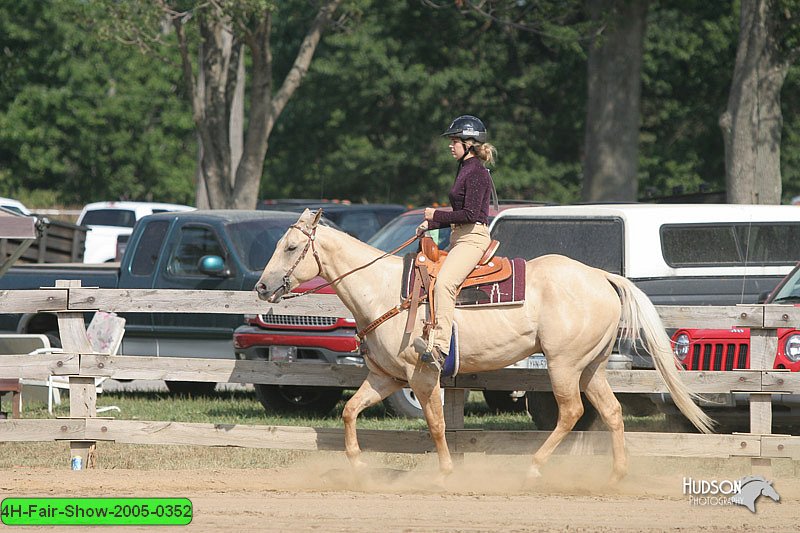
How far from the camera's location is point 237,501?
8.36 metres

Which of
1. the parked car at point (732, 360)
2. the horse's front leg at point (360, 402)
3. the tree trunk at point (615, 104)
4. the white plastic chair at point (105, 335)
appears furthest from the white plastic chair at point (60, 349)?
the tree trunk at point (615, 104)

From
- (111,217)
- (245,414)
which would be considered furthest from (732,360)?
(111,217)

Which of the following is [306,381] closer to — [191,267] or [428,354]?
[428,354]

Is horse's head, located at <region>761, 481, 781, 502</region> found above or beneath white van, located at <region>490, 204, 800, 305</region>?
beneath

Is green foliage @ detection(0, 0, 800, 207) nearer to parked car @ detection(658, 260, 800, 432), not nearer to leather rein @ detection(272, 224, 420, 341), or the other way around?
parked car @ detection(658, 260, 800, 432)

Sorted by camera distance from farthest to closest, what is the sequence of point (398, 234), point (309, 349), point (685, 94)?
point (685, 94) < point (398, 234) < point (309, 349)

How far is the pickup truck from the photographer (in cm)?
1397

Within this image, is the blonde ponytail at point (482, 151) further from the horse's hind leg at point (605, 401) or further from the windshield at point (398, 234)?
the windshield at point (398, 234)

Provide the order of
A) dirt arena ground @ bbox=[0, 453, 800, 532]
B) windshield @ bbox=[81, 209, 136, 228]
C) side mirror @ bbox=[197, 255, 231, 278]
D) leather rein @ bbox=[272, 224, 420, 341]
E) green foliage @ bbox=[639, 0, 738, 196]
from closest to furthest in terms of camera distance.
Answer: dirt arena ground @ bbox=[0, 453, 800, 532]
leather rein @ bbox=[272, 224, 420, 341]
side mirror @ bbox=[197, 255, 231, 278]
windshield @ bbox=[81, 209, 136, 228]
green foliage @ bbox=[639, 0, 738, 196]

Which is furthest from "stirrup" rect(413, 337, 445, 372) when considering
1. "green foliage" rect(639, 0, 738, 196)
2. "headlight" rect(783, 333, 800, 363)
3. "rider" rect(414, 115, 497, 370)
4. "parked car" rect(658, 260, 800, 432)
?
"green foliage" rect(639, 0, 738, 196)

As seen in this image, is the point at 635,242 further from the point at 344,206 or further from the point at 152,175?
the point at 152,175

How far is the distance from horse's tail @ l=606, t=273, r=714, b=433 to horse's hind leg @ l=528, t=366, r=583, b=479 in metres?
0.57

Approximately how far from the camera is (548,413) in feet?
36.1

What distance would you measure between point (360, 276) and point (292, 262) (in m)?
0.54
